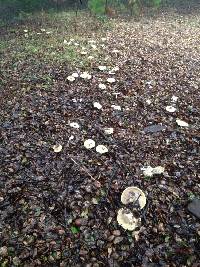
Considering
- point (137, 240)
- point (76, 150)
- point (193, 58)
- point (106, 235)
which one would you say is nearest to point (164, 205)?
point (137, 240)

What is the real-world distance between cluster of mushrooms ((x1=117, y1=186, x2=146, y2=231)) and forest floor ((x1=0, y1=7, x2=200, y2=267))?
9cm

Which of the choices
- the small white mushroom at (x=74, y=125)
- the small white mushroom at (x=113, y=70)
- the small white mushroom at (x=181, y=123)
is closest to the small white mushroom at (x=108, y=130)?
the small white mushroom at (x=74, y=125)

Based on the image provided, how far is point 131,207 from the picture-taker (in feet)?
14.7

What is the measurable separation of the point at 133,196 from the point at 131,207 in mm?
188

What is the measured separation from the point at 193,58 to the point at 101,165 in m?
6.18

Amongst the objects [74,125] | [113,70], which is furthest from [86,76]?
[74,125]

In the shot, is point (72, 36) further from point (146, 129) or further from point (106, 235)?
point (106, 235)

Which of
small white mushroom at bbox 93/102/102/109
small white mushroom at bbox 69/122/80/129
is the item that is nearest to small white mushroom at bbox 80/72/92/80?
small white mushroom at bbox 93/102/102/109

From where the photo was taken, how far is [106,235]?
13.6 feet

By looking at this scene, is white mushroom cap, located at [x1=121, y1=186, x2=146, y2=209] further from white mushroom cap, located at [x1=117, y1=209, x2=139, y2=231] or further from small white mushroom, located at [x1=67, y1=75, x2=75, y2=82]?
small white mushroom, located at [x1=67, y1=75, x2=75, y2=82]

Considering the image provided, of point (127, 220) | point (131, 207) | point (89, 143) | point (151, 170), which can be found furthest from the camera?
point (89, 143)

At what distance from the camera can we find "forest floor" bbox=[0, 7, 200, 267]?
159 inches

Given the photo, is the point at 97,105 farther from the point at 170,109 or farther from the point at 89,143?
the point at 170,109

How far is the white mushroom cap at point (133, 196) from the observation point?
14.9 feet
